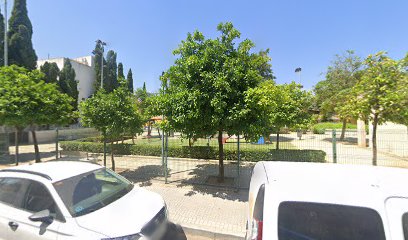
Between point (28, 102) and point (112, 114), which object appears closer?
point (112, 114)

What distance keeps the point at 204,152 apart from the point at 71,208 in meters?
8.32

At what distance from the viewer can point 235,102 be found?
5.90 m

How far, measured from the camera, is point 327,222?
6.04 feet

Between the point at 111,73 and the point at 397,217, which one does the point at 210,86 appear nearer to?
the point at 397,217

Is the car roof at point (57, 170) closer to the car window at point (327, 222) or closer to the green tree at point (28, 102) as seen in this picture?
the car window at point (327, 222)

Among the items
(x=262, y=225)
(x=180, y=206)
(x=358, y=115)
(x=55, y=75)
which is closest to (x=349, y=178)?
(x=262, y=225)

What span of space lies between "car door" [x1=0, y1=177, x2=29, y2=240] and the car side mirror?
54cm

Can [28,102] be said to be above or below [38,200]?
above

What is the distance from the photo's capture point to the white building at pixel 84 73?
106 feet

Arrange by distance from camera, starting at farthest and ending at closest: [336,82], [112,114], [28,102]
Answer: [336,82] → [28,102] → [112,114]

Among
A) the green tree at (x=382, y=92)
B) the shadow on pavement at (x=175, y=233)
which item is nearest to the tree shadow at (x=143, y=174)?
the shadow on pavement at (x=175, y=233)

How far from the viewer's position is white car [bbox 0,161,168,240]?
2857 mm

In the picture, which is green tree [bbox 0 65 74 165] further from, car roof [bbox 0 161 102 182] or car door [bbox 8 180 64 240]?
car door [bbox 8 180 64 240]

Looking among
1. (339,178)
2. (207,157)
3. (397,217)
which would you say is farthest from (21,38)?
(397,217)
